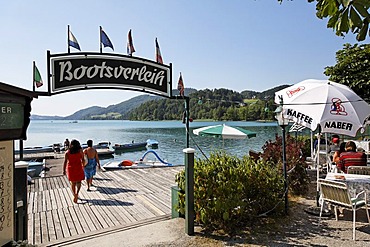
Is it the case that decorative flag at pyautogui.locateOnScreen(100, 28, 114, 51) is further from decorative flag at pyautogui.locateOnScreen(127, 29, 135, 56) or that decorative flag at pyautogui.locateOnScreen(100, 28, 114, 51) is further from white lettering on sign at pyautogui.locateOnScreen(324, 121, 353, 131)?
white lettering on sign at pyautogui.locateOnScreen(324, 121, 353, 131)

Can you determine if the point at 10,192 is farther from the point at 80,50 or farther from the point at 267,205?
the point at 267,205

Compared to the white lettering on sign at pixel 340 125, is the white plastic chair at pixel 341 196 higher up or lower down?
lower down

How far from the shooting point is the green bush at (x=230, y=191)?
14.8 feet

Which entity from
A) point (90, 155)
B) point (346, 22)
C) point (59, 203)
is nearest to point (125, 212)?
point (59, 203)

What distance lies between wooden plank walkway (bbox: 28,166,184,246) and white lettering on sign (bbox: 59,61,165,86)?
2.44 metres

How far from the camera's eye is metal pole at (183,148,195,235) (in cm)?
443

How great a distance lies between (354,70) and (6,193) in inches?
431

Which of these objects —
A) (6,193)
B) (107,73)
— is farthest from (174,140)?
(6,193)

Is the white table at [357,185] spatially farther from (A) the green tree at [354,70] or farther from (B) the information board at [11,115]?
(A) the green tree at [354,70]

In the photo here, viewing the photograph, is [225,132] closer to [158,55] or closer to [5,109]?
[158,55]

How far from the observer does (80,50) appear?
4.09 m

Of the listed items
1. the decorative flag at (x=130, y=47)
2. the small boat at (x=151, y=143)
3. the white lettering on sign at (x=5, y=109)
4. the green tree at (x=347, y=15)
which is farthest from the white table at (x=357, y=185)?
the small boat at (x=151, y=143)

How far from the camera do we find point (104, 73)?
4152 millimetres

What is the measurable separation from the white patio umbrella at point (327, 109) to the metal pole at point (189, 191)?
2137 millimetres
